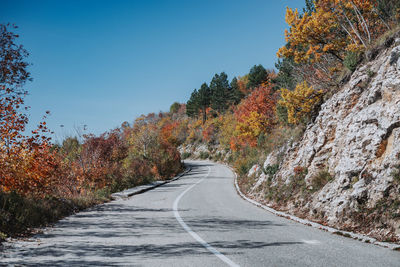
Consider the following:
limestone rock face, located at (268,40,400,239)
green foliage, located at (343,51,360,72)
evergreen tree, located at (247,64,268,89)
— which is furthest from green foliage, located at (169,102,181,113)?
limestone rock face, located at (268,40,400,239)

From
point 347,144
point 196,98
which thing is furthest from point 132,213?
point 196,98

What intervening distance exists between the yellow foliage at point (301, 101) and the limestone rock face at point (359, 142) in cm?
180

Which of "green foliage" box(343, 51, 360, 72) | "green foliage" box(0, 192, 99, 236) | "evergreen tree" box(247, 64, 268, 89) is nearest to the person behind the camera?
"green foliage" box(0, 192, 99, 236)

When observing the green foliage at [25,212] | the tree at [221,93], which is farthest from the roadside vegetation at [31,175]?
the tree at [221,93]

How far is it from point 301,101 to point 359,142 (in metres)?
6.37

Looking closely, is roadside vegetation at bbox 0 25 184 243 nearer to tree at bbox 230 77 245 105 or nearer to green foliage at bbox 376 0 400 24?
green foliage at bbox 376 0 400 24

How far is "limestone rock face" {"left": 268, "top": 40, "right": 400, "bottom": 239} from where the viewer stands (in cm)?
791

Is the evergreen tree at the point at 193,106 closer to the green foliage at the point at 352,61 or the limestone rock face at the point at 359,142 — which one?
the green foliage at the point at 352,61

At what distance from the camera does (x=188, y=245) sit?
6.11m

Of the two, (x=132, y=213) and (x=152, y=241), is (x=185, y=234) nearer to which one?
(x=152, y=241)

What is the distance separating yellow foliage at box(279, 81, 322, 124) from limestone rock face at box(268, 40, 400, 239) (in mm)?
1801

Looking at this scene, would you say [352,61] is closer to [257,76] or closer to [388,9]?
[388,9]

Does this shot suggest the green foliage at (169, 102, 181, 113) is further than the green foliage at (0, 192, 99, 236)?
Yes

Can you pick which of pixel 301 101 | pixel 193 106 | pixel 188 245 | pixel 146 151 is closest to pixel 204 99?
pixel 193 106
